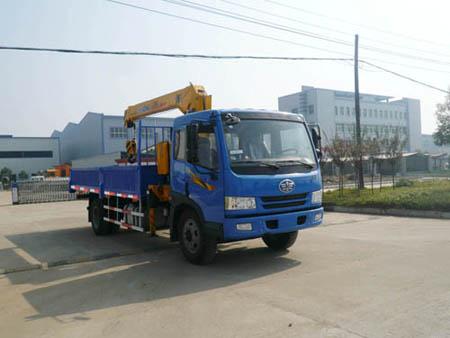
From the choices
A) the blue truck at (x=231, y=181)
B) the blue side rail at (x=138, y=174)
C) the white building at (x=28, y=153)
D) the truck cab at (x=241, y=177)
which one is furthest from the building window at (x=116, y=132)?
the truck cab at (x=241, y=177)

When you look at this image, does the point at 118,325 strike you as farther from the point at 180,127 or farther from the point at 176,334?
the point at 180,127

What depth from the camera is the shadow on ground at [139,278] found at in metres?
5.91

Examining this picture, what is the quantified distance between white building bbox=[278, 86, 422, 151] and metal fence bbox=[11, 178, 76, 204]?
2116 inches

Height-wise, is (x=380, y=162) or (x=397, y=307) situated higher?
(x=380, y=162)

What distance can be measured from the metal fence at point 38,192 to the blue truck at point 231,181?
783 inches

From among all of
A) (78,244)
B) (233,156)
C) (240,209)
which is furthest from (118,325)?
(78,244)

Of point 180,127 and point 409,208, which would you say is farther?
point 409,208

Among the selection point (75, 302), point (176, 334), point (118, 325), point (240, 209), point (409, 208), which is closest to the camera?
point (176, 334)

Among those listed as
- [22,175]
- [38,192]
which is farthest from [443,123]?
[22,175]

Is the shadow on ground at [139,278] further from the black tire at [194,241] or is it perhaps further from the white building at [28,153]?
the white building at [28,153]

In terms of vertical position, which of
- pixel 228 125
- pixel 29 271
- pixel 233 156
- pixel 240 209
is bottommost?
pixel 29 271

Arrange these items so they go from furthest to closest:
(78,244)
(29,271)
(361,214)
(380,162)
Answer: (380,162) < (361,214) < (78,244) < (29,271)

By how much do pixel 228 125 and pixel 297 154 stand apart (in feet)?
4.52

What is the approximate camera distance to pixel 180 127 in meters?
7.93
